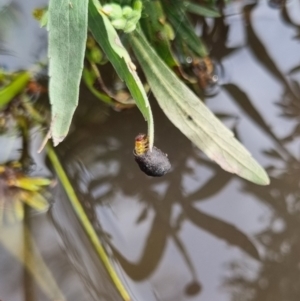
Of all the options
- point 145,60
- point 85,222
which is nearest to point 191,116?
point 145,60

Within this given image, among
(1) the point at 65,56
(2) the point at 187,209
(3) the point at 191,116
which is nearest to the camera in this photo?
(1) the point at 65,56

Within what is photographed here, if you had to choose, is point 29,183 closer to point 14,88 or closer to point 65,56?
point 14,88

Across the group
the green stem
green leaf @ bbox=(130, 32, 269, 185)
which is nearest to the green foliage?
green leaf @ bbox=(130, 32, 269, 185)

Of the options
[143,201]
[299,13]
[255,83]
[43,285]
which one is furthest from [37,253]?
[299,13]

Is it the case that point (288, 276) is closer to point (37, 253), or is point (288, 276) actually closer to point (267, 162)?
point (267, 162)

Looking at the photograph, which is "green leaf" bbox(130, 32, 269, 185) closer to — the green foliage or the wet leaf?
the green foliage

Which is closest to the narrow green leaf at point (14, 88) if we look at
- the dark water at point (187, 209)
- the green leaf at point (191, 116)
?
the dark water at point (187, 209)
